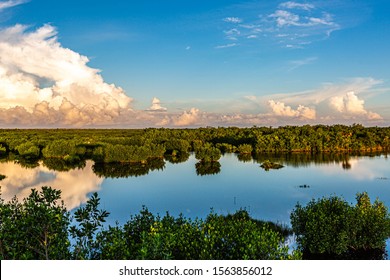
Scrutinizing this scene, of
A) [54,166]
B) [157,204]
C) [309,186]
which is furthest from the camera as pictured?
[54,166]

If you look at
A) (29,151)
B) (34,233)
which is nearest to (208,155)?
(29,151)

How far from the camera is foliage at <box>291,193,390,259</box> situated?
63.4 ft

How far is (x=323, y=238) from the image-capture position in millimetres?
19391

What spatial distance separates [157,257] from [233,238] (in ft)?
11.3

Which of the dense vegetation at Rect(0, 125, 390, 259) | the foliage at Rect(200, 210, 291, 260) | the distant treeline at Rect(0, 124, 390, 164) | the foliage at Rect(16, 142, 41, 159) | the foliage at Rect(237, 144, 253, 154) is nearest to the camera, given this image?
the dense vegetation at Rect(0, 125, 390, 259)

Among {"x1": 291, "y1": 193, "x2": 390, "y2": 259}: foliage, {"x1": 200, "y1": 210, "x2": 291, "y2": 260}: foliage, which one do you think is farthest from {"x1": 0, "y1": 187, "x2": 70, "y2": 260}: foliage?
{"x1": 291, "y1": 193, "x2": 390, "y2": 259}: foliage

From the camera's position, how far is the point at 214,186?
4403 centimetres

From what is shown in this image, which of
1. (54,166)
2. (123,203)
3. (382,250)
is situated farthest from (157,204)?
(54,166)

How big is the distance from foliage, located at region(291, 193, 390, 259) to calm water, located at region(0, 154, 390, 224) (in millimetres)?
7598

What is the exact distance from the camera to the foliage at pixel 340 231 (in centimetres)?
1933

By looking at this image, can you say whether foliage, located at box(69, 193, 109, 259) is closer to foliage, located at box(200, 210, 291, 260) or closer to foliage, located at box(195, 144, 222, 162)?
foliage, located at box(200, 210, 291, 260)

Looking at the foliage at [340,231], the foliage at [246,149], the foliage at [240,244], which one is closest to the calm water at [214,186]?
the foliage at [340,231]

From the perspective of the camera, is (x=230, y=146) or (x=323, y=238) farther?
(x=230, y=146)
